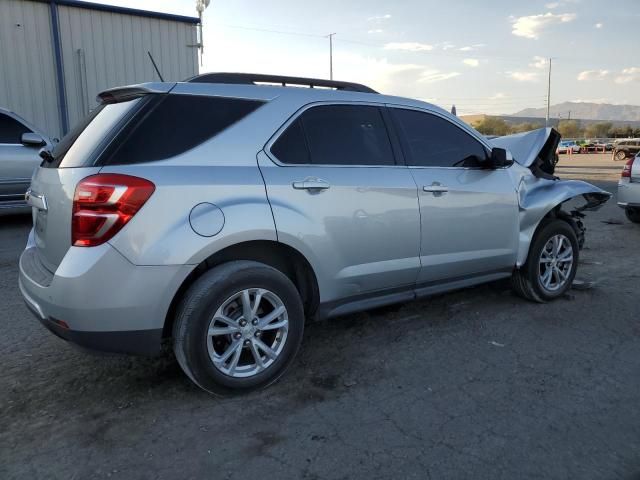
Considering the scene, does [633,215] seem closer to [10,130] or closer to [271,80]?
[271,80]

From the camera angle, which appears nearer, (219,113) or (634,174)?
(219,113)

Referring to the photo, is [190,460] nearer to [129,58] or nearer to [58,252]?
[58,252]

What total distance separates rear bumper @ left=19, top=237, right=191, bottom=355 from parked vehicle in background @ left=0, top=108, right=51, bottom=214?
633 cm

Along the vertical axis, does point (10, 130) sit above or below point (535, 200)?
above

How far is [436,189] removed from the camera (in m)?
3.79

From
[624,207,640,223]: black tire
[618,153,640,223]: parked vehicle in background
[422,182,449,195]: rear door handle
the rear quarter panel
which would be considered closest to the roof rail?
the rear quarter panel

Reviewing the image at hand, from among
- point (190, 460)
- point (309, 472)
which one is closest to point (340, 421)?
point (309, 472)

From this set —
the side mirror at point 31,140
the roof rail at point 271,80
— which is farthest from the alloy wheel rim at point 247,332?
the side mirror at point 31,140

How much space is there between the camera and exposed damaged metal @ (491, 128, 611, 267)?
4.40 meters

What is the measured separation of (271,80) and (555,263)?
116 inches

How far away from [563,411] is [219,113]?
2.54 metres

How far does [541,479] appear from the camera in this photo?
2.32 m

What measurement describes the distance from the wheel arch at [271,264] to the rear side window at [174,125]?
0.63m

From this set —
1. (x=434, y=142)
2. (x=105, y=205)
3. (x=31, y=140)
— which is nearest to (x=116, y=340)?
(x=105, y=205)
